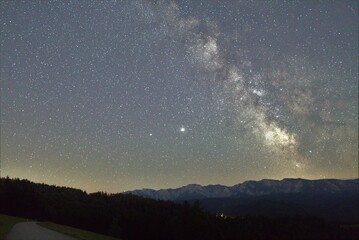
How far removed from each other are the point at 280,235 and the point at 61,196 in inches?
3282

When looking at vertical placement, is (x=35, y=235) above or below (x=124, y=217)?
below

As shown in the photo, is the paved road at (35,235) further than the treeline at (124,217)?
No

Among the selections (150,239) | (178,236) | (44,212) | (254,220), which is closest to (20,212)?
(44,212)

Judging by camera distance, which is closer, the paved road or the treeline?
the paved road

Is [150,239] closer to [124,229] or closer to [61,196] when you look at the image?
[124,229]

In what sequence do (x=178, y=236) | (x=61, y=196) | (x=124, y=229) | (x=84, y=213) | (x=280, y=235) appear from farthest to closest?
(x=280, y=235), (x=61, y=196), (x=84, y=213), (x=124, y=229), (x=178, y=236)

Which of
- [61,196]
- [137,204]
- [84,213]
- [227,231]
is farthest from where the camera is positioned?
[137,204]

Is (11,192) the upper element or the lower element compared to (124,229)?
upper

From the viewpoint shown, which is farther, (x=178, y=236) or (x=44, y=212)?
(x=44, y=212)

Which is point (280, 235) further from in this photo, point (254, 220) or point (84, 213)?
point (84, 213)

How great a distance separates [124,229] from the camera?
3632 inches

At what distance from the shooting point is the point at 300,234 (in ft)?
500

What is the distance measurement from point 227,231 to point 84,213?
41017 millimetres

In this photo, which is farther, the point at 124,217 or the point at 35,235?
the point at 124,217
